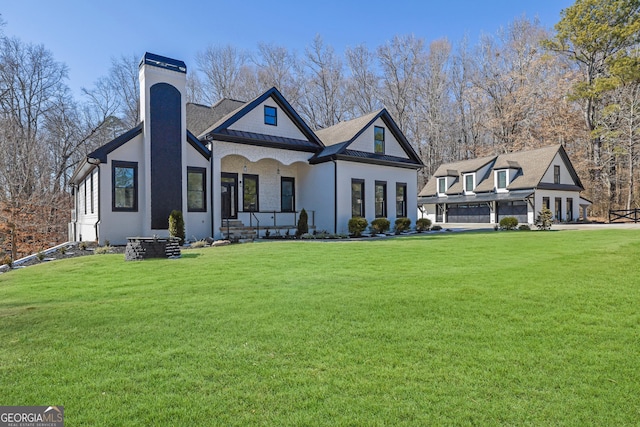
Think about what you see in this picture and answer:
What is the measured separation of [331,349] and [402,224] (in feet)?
52.7

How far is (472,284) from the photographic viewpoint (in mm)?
5867

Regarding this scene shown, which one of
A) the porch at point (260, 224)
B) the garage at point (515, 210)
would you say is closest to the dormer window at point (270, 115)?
the porch at point (260, 224)

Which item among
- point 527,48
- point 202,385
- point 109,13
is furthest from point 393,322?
point 527,48

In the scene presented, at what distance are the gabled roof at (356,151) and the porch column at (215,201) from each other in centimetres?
499

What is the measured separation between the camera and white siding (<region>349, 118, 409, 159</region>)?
18859 millimetres

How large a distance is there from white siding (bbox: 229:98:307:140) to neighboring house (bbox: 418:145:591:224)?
19135 mm

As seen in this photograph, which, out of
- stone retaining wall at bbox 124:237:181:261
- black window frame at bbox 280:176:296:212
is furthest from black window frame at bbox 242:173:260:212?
stone retaining wall at bbox 124:237:181:261

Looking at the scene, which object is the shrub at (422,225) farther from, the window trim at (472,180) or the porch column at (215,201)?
the window trim at (472,180)

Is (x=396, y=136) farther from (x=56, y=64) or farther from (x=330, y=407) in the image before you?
(x=56, y=64)

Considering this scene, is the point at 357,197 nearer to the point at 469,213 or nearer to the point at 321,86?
the point at 469,213

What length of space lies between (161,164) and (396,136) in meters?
12.5

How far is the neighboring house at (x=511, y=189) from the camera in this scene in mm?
28078

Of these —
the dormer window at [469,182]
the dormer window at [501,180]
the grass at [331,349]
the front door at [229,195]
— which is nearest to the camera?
the grass at [331,349]

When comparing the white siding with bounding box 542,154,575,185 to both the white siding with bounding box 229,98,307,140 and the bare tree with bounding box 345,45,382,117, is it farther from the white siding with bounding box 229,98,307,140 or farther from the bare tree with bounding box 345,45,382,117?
the white siding with bounding box 229,98,307,140
